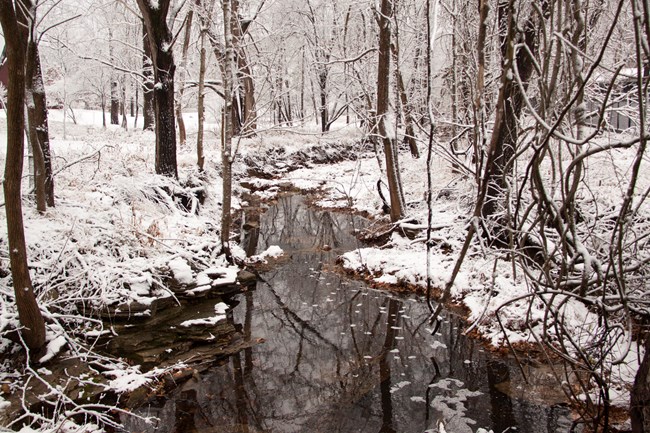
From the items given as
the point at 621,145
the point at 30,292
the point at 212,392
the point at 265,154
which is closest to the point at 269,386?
the point at 212,392

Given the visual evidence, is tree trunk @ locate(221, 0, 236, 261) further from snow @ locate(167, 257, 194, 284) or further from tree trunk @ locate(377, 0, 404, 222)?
tree trunk @ locate(377, 0, 404, 222)

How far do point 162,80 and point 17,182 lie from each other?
563cm

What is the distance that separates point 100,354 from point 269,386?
224cm

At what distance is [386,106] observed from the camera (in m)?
10.1

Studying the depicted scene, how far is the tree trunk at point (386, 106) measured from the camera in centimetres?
955

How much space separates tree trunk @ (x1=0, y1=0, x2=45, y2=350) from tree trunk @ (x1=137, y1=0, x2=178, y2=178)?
197 inches

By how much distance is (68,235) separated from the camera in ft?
21.3

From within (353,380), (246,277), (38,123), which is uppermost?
(38,123)

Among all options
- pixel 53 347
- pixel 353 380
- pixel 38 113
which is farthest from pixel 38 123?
pixel 353 380

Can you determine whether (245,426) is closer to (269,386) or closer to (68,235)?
(269,386)

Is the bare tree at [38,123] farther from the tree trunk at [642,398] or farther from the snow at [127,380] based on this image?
the tree trunk at [642,398]

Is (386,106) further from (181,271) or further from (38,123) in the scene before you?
A: (38,123)

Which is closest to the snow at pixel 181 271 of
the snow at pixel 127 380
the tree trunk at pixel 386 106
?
the snow at pixel 127 380

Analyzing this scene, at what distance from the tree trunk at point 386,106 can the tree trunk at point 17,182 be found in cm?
705
